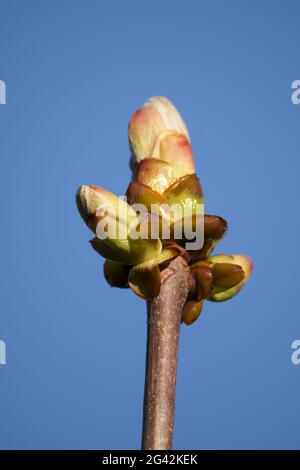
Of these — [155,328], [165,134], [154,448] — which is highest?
[165,134]

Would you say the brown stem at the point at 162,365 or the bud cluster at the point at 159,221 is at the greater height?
the bud cluster at the point at 159,221

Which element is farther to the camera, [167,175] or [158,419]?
[167,175]

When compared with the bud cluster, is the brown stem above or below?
below

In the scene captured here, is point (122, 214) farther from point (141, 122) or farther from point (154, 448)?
point (154, 448)

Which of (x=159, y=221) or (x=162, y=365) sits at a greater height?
(x=159, y=221)

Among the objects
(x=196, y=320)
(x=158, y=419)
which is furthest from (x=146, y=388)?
(x=196, y=320)

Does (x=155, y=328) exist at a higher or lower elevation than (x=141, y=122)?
lower
